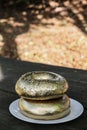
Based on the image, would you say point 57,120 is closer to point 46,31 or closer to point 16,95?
point 16,95

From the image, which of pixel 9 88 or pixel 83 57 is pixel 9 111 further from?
pixel 83 57

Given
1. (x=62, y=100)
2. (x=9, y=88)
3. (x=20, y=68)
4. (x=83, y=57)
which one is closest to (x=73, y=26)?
(x=83, y=57)

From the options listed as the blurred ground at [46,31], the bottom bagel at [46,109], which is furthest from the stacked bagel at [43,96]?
the blurred ground at [46,31]

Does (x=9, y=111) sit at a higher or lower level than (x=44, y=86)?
lower

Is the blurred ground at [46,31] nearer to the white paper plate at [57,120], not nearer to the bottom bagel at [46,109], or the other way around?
the white paper plate at [57,120]

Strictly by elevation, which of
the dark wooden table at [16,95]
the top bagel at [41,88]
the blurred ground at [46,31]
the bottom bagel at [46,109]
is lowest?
the blurred ground at [46,31]

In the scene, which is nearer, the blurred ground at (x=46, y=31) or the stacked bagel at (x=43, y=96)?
the stacked bagel at (x=43, y=96)

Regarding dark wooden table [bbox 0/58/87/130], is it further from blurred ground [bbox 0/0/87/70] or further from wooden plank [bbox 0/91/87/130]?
blurred ground [bbox 0/0/87/70]
